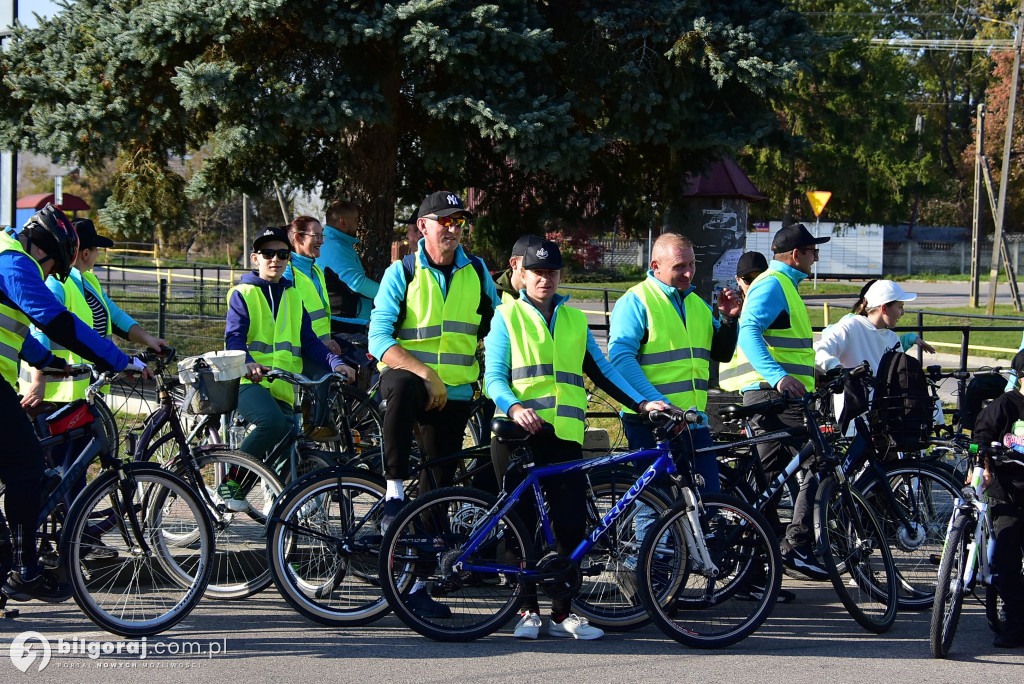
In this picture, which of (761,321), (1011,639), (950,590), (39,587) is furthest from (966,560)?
(39,587)

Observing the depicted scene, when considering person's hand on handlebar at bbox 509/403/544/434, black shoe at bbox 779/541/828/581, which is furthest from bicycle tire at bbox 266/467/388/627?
black shoe at bbox 779/541/828/581

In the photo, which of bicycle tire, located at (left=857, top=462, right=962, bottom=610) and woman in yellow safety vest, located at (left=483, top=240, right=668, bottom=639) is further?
bicycle tire, located at (left=857, top=462, right=962, bottom=610)

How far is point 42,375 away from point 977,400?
18.0ft

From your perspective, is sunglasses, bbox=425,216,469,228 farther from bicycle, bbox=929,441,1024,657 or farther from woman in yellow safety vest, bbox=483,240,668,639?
bicycle, bbox=929,441,1024,657

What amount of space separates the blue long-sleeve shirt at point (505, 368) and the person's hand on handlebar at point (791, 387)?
814mm

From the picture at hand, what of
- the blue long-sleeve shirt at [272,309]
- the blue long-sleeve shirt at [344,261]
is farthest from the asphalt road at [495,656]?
the blue long-sleeve shirt at [344,261]

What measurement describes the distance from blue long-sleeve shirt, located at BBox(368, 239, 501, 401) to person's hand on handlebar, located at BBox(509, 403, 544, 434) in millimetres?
805

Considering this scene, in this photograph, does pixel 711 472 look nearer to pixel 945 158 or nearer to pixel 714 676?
pixel 714 676

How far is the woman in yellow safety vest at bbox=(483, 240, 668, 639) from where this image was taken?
17.5 feet

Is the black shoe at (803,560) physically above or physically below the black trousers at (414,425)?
below

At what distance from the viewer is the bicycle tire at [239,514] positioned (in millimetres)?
5797

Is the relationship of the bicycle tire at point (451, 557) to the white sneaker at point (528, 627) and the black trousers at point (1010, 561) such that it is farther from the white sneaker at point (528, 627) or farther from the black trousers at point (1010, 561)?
the black trousers at point (1010, 561)

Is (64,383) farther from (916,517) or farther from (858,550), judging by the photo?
(916,517)

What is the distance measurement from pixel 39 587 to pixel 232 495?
1026mm
